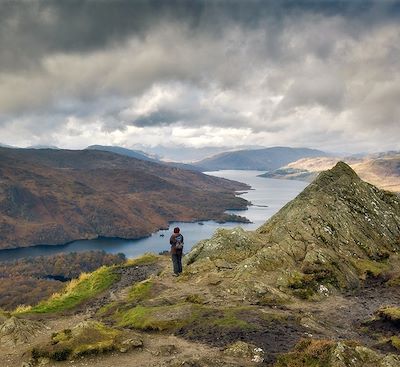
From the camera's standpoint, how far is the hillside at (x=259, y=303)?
1819 centimetres

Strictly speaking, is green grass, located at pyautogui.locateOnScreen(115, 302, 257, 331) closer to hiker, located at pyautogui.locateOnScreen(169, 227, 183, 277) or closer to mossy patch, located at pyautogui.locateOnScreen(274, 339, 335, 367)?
mossy patch, located at pyautogui.locateOnScreen(274, 339, 335, 367)

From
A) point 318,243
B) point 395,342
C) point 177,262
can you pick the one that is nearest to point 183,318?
point 395,342

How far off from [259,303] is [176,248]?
11.4m

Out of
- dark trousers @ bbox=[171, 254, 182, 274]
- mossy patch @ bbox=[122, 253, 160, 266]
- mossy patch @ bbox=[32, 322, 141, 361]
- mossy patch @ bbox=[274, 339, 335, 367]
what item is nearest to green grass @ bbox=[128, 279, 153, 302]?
dark trousers @ bbox=[171, 254, 182, 274]

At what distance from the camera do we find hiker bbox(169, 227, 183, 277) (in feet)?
118

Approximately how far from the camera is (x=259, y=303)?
2712cm

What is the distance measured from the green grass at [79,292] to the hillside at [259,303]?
6.4 inches

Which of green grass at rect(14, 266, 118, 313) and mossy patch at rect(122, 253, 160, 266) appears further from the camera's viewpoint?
mossy patch at rect(122, 253, 160, 266)

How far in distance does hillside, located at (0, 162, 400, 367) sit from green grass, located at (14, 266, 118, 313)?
0.54 ft

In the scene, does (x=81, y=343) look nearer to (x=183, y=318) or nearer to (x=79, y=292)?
(x=183, y=318)

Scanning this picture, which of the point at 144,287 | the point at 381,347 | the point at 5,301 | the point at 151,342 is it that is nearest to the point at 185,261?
the point at 144,287

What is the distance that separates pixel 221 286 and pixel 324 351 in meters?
16.0

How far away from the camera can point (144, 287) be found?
112 ft

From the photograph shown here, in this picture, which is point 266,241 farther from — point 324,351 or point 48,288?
point 48,288
